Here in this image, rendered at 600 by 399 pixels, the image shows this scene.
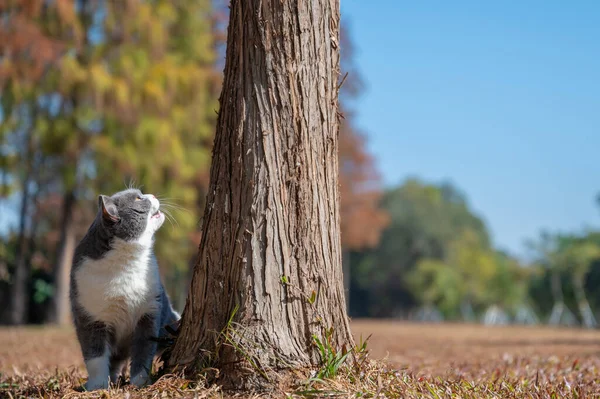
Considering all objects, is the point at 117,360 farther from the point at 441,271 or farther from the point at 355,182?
the point at 441,271

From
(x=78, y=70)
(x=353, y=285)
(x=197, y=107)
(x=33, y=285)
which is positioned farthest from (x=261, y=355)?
(x=353, y=285)

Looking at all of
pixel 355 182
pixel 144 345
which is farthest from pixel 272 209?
pixel 355 182

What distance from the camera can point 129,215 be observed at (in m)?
4.02

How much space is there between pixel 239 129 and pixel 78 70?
1165 centimetres

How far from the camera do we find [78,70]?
14055mm

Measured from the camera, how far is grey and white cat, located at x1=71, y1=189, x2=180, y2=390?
3938mm

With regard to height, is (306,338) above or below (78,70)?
below

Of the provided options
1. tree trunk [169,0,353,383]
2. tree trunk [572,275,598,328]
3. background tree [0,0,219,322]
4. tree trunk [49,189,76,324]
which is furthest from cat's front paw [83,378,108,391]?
tree trunk [572,275,598,328]

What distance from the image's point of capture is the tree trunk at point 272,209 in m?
3.43

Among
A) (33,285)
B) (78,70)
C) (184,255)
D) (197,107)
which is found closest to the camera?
(78,70)

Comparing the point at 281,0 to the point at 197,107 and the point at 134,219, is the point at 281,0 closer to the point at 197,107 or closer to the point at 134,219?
the point at 134,219

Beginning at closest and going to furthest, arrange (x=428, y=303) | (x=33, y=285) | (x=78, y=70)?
(x=78, y=70) → (x=33, y=285) → (x=428, y=303)

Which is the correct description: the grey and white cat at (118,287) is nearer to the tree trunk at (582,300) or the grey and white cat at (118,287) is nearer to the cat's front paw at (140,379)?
the cat's front paw at (140,379)

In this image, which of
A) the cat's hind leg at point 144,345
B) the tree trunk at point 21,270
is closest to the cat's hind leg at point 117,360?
the cat's hind leg at point 144,345
